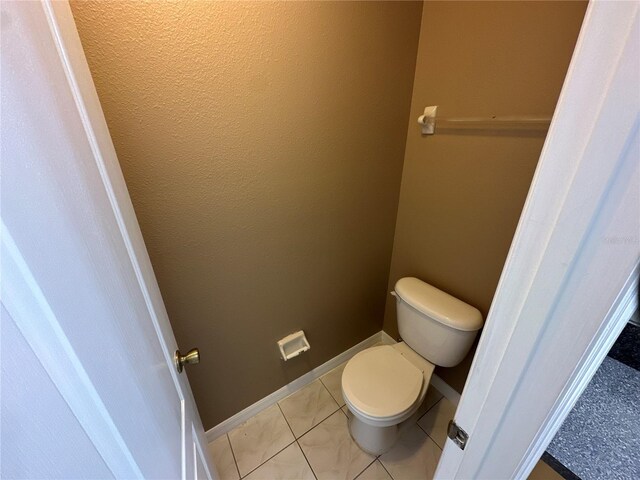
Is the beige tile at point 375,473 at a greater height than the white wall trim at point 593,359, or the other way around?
the white wall trim at point 593,359

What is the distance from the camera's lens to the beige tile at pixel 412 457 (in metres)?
1.27

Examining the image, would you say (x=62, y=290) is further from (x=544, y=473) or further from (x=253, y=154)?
(x=544, y=473)

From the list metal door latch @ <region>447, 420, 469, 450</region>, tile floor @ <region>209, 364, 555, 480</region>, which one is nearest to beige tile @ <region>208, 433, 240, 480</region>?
tile floor @ <region>209, 364, 555, 480</region>

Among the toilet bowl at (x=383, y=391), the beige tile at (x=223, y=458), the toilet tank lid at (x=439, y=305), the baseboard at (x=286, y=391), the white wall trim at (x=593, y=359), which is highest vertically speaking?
the white wall trim at (x=593, y=359)

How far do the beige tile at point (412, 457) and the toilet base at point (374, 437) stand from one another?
5 cm

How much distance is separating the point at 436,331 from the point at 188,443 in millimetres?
1092

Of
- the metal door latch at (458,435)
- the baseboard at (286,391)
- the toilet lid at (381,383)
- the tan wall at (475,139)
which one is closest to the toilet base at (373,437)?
the toilet lid at (381,383)

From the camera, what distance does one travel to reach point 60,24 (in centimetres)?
43

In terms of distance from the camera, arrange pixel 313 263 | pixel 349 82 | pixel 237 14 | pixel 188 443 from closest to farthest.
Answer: pixel 188 443 < pixel 237 14 < pixel 349 82 < pixel 313 263

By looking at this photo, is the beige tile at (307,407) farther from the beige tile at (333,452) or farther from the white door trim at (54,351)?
the white door trim at (54,351)

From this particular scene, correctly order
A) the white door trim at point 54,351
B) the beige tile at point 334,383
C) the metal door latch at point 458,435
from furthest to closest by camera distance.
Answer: the beige tile at point 334,383
the metal door latch at point 458,435
the white door trim at point 54,351

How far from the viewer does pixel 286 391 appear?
1616 mm

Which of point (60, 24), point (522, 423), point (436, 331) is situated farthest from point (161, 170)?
point (436, 331)

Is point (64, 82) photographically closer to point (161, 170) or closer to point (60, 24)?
point (60, 24)
